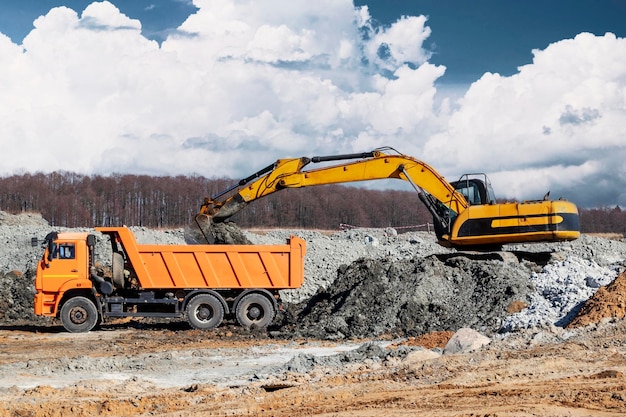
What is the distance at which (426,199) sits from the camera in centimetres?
1881

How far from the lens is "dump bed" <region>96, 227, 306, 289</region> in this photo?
1698 cm

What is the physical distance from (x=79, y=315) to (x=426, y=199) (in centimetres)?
863

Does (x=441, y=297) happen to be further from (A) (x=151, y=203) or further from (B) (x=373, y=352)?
(A) (x=151, y=203)

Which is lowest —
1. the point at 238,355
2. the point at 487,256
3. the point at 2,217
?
the point at 238,355

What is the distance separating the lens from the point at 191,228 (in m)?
18.1

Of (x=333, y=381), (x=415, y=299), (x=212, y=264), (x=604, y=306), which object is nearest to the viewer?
(x=333, y=381)

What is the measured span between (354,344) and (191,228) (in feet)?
17.5

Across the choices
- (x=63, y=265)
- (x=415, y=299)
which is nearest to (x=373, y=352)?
(x=415, y=299)

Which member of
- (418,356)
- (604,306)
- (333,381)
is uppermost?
(604,306)

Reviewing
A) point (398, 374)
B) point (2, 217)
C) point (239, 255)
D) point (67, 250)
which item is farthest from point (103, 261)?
point (2, 217)

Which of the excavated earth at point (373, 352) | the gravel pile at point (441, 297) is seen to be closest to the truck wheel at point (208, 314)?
the excavated earth at point (373, 352)

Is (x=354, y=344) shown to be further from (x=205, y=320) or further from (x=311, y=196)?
(x=311, y=196)

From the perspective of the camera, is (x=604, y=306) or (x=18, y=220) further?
(x=18, y=220)

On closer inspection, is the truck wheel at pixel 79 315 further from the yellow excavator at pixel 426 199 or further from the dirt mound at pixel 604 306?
the dirt mound at pixel 604 306
